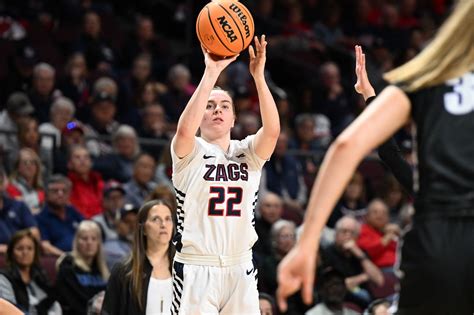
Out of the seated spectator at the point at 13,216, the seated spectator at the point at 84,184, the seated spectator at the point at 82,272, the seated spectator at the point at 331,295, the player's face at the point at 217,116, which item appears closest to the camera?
the player's face at the point at 217,116

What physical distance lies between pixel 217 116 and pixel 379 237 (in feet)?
20.4

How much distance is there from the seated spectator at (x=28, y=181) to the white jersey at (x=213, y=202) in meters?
4.61

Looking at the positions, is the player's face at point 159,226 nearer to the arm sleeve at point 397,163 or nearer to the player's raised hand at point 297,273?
the arm sleeve at point 397,163

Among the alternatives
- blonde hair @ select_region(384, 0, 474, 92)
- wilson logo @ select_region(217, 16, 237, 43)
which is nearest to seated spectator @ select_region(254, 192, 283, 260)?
wilson logo @ select_region(217, 16, 237, 43)

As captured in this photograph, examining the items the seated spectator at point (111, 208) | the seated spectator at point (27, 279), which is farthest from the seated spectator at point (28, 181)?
the seated spectator at point (27, 279)

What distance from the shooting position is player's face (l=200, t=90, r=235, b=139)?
6.36m

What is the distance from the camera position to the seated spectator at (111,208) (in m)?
10.6

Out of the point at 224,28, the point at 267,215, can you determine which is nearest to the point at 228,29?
the point at 224,28

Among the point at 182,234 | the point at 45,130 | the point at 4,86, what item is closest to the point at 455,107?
the point at 182,234

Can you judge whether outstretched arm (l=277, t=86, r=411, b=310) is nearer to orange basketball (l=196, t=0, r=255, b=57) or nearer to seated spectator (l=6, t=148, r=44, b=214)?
orange basketball (l=196, t=0, r=255, b=57)

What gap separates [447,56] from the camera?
10.2 feet

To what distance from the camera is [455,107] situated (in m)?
3.22

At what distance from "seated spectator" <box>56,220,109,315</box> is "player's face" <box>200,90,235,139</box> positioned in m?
3.18

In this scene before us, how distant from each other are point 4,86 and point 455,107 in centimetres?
1005
